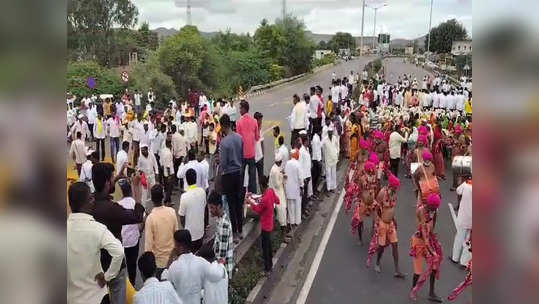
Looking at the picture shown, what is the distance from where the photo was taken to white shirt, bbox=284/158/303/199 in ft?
30.2

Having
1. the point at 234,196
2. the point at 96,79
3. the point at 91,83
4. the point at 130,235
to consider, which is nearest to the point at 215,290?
the point at 130,235

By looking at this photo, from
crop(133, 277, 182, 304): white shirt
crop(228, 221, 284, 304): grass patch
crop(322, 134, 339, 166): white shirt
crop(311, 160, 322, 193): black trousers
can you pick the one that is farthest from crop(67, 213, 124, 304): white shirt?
crop(322, 134, 339, 166): white shirt

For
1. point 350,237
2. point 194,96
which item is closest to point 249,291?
point 350,237

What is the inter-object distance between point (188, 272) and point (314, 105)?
10.7 m

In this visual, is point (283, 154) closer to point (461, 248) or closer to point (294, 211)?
point (294, 211)

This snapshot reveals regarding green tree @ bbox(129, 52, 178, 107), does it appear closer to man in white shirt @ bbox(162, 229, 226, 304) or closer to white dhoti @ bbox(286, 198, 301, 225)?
white dhoti @ bbox(286, 198, 301, 225)

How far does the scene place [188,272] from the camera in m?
4.81

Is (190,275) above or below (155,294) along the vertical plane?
below

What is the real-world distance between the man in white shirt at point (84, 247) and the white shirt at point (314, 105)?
38.3 feet

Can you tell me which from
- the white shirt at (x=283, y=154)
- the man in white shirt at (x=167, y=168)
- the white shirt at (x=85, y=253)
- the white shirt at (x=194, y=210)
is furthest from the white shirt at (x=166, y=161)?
the white shirt at (x=85, y=253)

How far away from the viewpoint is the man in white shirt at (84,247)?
3264mm
